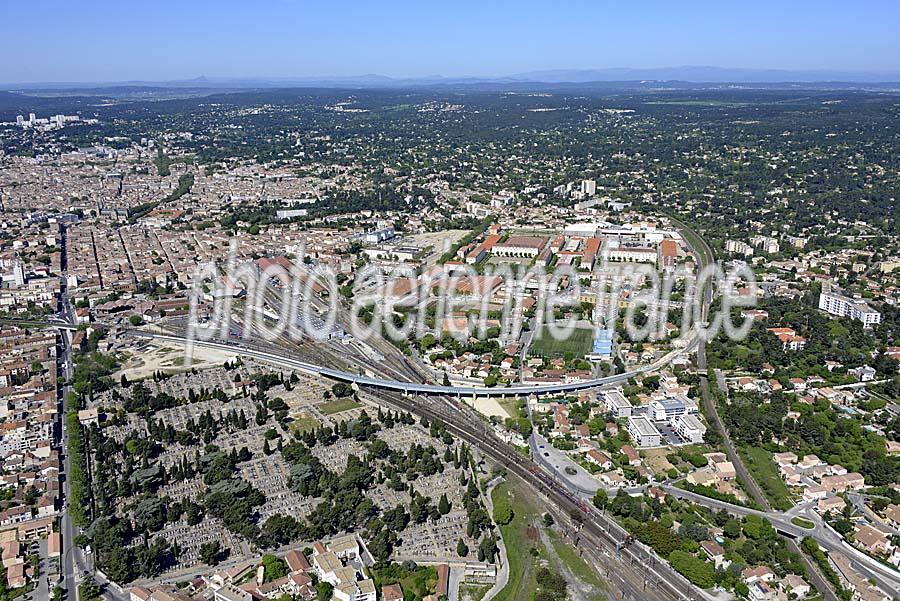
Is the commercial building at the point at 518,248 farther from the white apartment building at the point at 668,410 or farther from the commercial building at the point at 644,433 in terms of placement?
the commercial building at the point at 644,433

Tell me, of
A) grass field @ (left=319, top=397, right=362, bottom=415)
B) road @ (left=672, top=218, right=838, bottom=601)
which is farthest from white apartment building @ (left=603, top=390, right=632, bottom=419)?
grass field @ (left=319, top=397, right=362, bottom=415)

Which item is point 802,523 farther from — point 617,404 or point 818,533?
point 617,404

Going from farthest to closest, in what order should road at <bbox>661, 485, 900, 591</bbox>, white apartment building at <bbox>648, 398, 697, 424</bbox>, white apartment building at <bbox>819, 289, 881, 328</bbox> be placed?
white apartment building at <bbox>819, 289, 881, 328</bbox>, white apartment building at <bbox>648, 398, 697, 424</bbox>, road at <bbox>661, 485, 900, 591</bbox>

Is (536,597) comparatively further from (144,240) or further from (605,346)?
(144,240)

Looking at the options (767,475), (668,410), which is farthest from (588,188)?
(767,475)

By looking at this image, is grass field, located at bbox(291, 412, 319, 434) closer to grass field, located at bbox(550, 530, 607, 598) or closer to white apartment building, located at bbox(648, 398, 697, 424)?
grass field, located at bbox(550, 530, 607, 598)

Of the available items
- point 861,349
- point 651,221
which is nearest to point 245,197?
point 651,221
